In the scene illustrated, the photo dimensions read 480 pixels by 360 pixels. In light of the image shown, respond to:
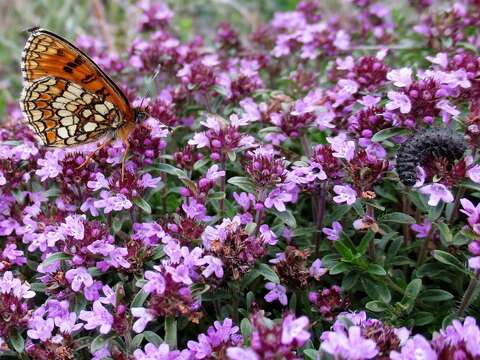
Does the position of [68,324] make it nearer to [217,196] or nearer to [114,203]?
[114,203]

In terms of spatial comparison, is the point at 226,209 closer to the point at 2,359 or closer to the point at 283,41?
the point at 2,359

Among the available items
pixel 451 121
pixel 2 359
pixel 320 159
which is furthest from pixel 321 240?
pixel 2 359

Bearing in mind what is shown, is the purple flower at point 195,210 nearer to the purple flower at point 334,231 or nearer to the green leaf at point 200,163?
the green leaf at point 200,163

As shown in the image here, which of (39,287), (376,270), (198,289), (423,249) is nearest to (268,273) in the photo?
(198,289)

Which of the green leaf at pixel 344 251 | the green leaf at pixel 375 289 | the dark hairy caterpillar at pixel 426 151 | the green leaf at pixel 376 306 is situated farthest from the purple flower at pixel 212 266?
the dark hairy caterpillar at pixel 426 151

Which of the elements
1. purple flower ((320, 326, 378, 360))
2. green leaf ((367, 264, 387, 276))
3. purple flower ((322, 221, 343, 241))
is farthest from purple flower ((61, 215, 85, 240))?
green leaf ((367, 264, 387, 276))

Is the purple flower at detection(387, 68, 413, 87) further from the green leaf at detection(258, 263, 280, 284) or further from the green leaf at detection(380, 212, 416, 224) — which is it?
the green leaf at detection(258, 263, 280, 284)
